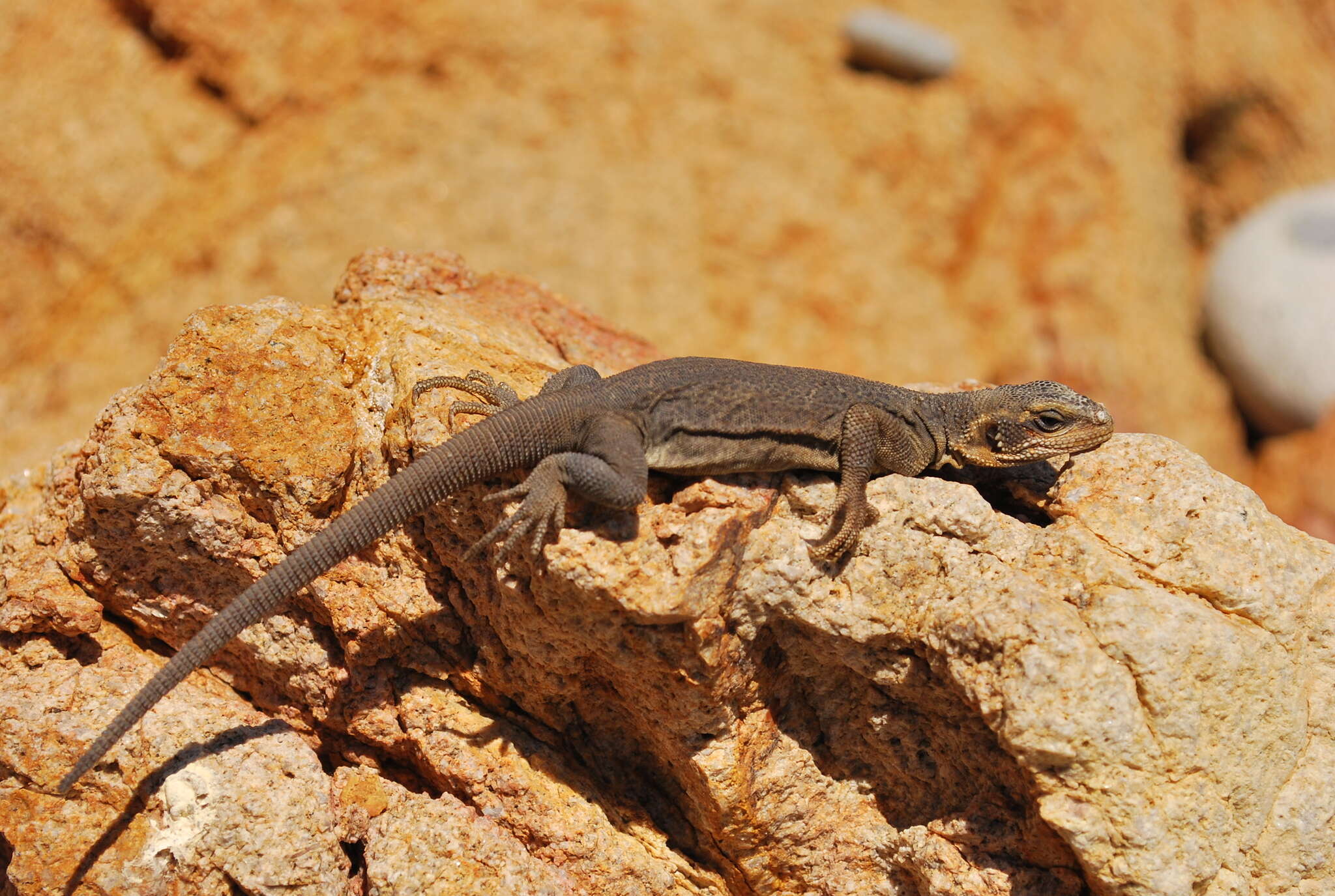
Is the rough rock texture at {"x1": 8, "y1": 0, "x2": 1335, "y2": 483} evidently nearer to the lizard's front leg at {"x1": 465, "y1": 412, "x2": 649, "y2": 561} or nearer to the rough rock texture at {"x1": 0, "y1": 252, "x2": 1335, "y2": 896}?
the rough rock texture at {"x1": 0, "y1": 252, "x2": 1335, "y2": 896}

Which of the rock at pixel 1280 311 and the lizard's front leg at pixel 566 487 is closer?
the lizard's front leg at pixel 566 487

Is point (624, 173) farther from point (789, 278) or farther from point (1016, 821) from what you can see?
point (1016, 821)

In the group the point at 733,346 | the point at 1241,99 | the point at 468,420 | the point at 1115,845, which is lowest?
the point at 1115,845

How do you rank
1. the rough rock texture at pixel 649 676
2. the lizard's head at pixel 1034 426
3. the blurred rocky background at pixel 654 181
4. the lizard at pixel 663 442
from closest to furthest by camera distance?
the rough rock texture at pixel 649 676 < the lizard at pixel 663 442 < the lizard's head at pixel 1034 426 < the blurred rocky background at pixel 654 181

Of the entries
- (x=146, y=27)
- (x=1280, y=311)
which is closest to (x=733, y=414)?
(x=146, y=27)

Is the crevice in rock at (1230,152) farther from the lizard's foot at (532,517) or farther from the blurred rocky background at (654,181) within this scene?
the lizard's foot at (532,517)

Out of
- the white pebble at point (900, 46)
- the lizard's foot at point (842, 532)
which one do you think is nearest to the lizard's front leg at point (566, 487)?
the lizard's foot at point (842, 532)

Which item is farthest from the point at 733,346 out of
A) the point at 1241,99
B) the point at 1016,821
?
the point at 1241,99

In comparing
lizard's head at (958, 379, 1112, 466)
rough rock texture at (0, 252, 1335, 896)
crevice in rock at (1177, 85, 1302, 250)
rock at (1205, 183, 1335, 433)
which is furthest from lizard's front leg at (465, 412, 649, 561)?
crevice in rock at (1177, 85, 1302, 250)
